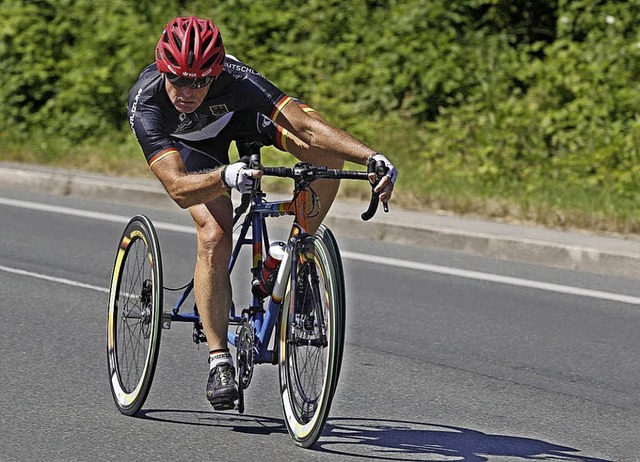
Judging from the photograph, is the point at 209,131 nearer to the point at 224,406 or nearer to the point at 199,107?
the point at 199,107

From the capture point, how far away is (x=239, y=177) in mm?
5156

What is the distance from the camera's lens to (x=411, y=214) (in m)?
12.1

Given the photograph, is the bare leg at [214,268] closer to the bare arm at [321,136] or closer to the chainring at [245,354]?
the chainring at [245,354]

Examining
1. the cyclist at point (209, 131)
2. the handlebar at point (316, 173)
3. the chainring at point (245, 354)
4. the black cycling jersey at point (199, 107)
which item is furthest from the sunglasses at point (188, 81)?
the chainring at point (245, 354)

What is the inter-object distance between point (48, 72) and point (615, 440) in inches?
529

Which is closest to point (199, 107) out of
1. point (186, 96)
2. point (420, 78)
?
point (186, 96)

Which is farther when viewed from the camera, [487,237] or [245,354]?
[487,237]

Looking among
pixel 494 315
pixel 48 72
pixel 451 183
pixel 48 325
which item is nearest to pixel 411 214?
pixel 451 183

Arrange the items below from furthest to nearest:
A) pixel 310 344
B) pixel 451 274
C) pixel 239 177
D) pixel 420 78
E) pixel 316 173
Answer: pixel 420 78 → pixel 451 274 → pixel 310 344 → pixel 316 173 → pixel 239 177

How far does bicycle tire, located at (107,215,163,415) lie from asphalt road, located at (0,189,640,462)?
141mm

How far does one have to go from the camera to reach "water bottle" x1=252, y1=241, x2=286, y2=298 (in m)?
5.71

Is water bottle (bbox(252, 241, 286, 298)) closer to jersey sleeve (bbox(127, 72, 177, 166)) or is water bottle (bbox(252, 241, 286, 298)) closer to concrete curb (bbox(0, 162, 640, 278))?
jersey sleeve (bbox(127, 72, 177, 166))

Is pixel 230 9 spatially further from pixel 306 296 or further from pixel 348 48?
pixel 306 296

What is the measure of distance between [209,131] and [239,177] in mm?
902
